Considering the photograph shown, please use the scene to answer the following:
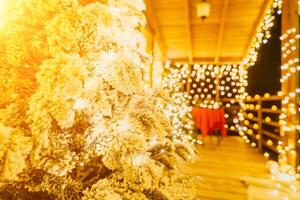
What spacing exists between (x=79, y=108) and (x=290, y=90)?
10.5 ft

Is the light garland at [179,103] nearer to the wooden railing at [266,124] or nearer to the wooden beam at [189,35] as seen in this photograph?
the wooden beam at [189,35]

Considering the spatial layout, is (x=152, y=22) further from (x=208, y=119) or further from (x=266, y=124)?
(x=266, y=124)

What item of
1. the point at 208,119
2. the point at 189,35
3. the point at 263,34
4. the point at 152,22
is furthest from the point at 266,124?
the point at 152,22

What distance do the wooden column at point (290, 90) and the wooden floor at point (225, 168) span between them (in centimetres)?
57

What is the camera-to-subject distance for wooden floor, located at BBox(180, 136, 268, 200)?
3227 millimetres

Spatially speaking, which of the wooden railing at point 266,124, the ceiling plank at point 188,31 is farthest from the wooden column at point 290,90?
the ceiling plank at point 188,31

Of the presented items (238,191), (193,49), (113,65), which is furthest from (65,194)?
(193,49)

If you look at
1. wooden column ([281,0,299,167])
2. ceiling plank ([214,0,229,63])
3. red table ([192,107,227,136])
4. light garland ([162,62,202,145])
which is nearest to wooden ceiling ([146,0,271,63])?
ceiling plank ([214,0,229,63])

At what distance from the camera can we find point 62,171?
1427 millimetres

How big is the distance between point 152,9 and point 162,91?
4221 mm

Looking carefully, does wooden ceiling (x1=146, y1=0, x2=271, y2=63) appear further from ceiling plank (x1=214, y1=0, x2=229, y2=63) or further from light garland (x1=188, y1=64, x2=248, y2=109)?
light garland (x1=188, y1=64, x2=248, y2=109)

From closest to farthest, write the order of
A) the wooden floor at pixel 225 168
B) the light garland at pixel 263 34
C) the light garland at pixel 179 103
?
the wooden floor at pixel 225 168 → the light garland at pixel 263 34 → the light garland at pixel 179 103

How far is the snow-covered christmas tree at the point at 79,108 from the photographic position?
1.35 m

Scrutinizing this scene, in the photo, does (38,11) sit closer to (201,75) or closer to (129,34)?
(129,34)
